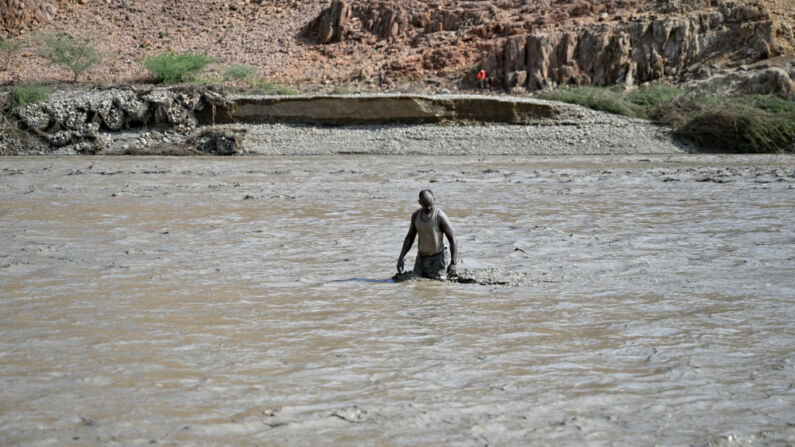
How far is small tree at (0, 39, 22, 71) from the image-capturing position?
39250 millimetres

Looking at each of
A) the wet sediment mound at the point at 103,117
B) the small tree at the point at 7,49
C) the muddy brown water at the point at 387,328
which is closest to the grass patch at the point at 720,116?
the muddy brown water at the point at 387,328

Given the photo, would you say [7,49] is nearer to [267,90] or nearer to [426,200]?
[267,90]

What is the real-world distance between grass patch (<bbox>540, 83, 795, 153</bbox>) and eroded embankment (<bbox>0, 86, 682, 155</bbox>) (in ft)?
2.06

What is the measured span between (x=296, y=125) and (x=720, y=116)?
1257 cm

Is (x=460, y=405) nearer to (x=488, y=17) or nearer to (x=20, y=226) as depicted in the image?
(x=20, y=226)

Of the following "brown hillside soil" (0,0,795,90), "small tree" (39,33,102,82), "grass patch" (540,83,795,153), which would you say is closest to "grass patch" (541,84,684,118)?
"grass patch" (540,83,795,153)

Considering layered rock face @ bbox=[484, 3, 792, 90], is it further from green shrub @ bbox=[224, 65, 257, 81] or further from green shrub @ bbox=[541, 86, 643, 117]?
green shrub @ bbox=[224, 65, 257, 81]

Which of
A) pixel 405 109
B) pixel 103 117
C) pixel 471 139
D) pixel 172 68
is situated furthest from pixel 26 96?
pixel 471 139

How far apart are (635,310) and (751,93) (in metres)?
22.3

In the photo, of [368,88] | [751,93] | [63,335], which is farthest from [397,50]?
[63,335]

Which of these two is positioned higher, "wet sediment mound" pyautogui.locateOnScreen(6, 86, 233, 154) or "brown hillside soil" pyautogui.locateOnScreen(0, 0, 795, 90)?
"brown hillside soil" pyautogui.locateOnScreen(0, 0, 795, 90)

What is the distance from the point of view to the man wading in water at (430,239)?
7.71 meters

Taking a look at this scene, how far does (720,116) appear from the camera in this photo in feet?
80.3

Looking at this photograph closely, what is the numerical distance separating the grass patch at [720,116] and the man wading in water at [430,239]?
18.9 m
